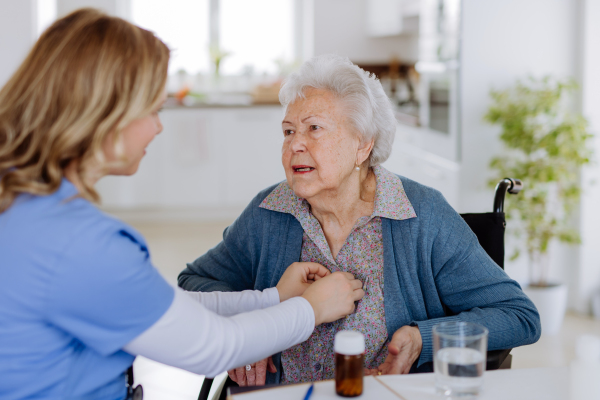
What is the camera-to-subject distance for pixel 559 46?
322 centimetres

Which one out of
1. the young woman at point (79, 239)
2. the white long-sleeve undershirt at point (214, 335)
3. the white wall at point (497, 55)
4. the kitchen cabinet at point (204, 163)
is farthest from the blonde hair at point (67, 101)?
the kitchen cabinet at point (204, 163)

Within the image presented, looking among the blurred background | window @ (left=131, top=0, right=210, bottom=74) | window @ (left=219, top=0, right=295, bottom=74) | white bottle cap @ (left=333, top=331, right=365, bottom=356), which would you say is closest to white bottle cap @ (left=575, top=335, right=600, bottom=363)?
white bottle cap @ (left=333, top=331, right=365, bottom=356)

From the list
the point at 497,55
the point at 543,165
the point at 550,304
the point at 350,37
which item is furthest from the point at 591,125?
the point at 350,37

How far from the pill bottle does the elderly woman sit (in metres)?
0.37

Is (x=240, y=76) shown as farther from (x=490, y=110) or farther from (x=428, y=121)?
(x=490, y=110)

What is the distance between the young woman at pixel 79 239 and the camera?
85 cm

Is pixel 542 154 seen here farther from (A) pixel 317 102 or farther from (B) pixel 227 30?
(B) pixel 227 30

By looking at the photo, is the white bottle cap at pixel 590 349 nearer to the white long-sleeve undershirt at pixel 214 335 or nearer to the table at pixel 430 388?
the table at pixel 430 388

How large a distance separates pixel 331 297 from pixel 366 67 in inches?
204

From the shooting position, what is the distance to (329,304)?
4.08ft

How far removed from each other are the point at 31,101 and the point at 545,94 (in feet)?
8.73

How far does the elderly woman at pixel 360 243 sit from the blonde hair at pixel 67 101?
0.63m

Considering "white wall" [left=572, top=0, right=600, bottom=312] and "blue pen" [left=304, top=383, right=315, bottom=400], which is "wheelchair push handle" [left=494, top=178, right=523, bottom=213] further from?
"white wall" [left=572, top=0, right=600, bottom=312]

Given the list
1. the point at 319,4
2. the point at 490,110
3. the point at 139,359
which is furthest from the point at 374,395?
the point at 319,4
